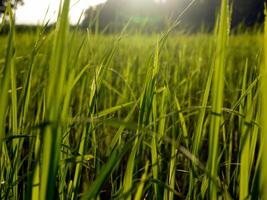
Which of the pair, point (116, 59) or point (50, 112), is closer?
point (50, 112)

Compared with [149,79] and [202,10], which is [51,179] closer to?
[149,79]

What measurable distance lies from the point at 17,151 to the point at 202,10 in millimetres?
19047

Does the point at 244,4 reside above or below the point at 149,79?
above

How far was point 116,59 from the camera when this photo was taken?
260 centimetres

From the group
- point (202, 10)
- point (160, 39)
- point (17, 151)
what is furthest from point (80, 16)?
point (202, 10)

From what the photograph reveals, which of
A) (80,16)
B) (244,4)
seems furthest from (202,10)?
(80,16)

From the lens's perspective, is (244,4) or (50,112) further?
(244,4)

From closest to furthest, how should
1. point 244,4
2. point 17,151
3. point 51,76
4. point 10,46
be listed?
point 51,76 < point 10,46 < point 17,151 < point 244,4

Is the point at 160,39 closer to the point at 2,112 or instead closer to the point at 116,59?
the point at 2,112

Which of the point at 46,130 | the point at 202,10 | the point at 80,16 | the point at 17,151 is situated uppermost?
the point at 202,10

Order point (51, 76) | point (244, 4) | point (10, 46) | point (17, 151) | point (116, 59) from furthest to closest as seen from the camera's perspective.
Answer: point (244, 4) < point (116, 59) < point (17, 151) < point (10, 46) < point (51, 76)

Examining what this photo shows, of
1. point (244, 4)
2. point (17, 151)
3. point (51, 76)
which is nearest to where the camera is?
point (51, 76)

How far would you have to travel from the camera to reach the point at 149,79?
57 centimetres

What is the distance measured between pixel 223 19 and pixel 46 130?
0.76 feet
